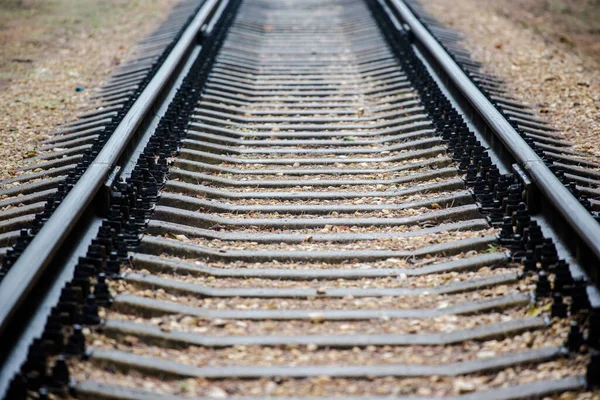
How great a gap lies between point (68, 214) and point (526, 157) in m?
2.93

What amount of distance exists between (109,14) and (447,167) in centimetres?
974

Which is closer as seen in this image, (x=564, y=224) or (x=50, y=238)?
(x=50, y=238)

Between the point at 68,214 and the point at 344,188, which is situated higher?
the point at 68,214

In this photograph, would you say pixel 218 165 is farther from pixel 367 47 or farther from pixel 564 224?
pixel 367 47

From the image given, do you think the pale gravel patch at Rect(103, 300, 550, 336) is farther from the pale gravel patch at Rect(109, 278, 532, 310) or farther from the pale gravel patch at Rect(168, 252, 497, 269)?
the pale gravel patch at Rect(168, 252, 497, 269)

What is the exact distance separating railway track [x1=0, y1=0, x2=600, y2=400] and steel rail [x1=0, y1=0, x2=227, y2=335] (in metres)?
0.02

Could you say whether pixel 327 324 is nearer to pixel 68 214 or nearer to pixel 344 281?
pixel 344 281

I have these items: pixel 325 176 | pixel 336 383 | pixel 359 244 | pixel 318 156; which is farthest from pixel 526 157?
pixel 336 383

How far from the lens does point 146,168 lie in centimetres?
584

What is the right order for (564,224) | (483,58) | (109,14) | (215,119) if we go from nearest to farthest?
1. (564,224)
2. (215,119)
3. (483,58)
4. (109,14)

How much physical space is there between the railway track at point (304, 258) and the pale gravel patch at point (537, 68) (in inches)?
16.8

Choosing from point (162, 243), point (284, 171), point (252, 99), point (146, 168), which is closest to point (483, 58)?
point (252, 99)

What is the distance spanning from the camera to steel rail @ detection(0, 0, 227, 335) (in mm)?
3678

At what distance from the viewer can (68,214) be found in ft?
14.6
